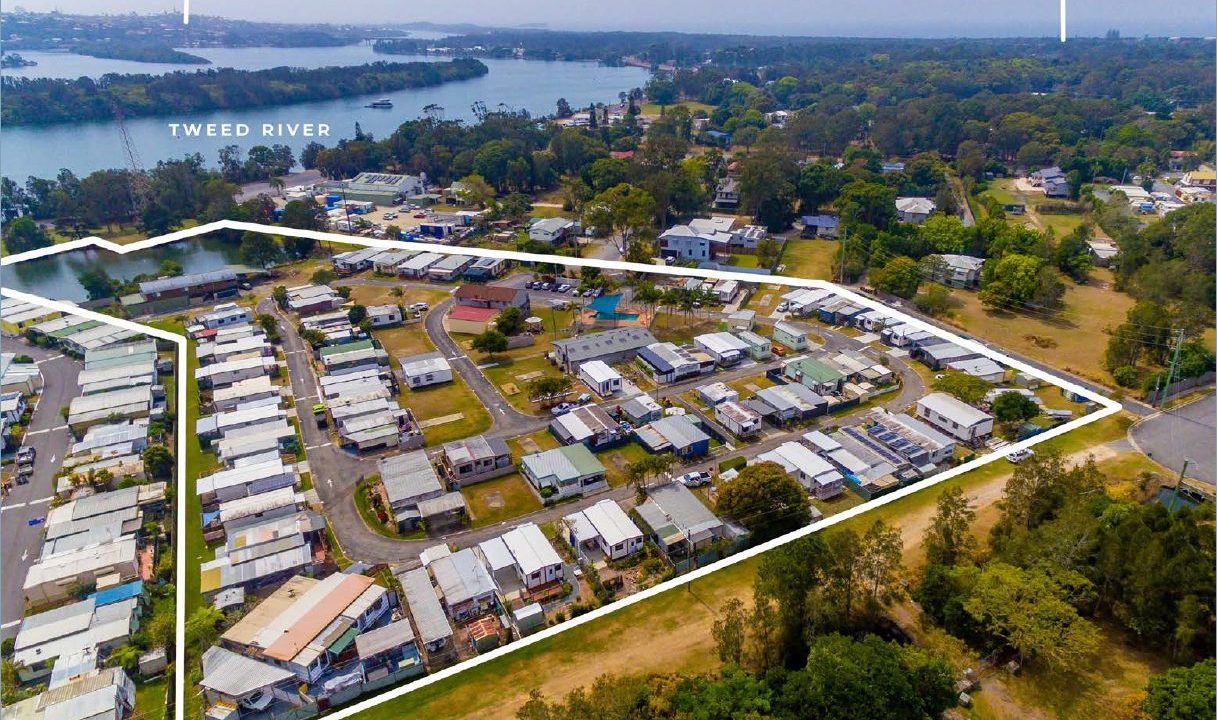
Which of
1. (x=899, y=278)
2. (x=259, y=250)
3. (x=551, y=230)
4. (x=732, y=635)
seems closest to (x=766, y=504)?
(x=732, y=635)

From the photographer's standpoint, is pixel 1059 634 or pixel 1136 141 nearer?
pixel 1059 634

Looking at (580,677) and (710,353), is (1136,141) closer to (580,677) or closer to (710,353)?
(710,353)

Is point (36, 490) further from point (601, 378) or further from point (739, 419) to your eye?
point (739, 419)

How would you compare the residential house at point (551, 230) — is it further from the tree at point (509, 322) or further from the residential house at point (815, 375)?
the residential house at point (815, 375)

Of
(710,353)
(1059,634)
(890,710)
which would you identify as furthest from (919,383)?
(890,710)

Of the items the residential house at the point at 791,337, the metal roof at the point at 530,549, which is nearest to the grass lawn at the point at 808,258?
the residential house at the point at 791,337
